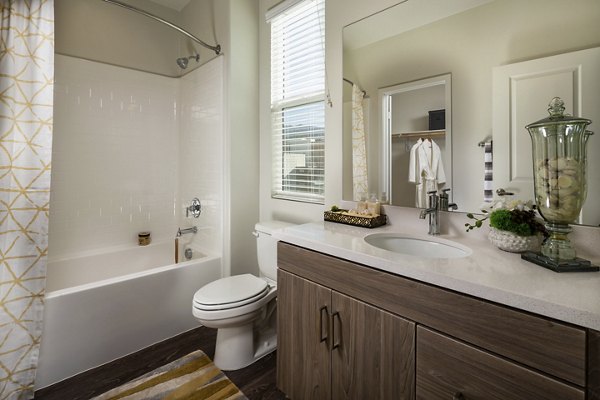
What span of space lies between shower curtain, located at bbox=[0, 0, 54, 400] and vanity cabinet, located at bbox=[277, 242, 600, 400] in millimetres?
1386

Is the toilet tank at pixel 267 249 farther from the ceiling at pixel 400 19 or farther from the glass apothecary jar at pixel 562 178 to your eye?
the glass apothecary jar at pixel 562 178

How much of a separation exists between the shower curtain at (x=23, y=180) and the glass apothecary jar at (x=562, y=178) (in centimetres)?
238

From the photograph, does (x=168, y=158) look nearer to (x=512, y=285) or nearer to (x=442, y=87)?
(x=442, y=87)

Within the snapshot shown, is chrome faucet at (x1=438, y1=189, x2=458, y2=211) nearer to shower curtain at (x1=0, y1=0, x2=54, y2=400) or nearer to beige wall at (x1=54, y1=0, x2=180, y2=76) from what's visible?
shower curtain at (x1=0, y1=0, x2=54, y2=400)

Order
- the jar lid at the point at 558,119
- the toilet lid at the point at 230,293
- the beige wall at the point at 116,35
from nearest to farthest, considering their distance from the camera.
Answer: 1. the jar lid at the point at 558,119
2. the toilet lid at the point at 230,293
3. the beige wall at the point at 116,35

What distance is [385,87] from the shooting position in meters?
1.60

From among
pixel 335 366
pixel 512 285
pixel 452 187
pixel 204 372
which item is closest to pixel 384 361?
pixel 335 366

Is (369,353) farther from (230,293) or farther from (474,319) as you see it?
(230,293)

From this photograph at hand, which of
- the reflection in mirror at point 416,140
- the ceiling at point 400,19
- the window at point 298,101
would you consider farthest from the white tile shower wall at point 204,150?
the reflection in mirror at point 416,140

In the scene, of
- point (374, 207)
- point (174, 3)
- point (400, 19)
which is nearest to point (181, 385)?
point (374, 207)

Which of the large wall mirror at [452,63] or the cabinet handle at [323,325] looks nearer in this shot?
the large wall mirror at [452,63]

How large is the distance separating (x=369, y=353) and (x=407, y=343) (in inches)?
6.9

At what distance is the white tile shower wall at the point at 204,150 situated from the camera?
2.40 metres

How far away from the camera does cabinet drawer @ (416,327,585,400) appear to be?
2.28ft
